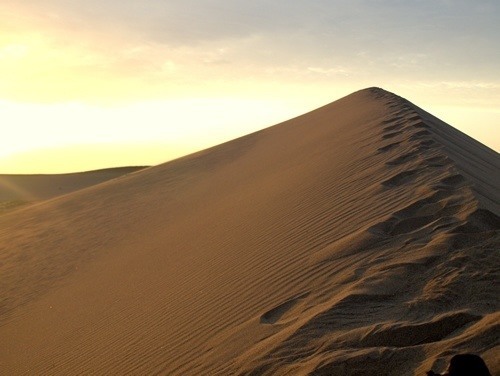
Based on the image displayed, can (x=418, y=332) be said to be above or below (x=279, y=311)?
below

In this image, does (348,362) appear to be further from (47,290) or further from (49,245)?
(49,245)

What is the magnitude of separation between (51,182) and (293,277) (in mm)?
40648

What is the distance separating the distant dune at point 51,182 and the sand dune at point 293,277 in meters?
26.4

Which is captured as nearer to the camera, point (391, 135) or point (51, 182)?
point (391, 135)

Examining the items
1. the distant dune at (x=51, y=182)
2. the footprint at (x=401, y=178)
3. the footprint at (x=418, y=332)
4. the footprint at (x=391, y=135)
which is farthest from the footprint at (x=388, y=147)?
the distant dune at (x=51, y=182)

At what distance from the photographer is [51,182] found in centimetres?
4422

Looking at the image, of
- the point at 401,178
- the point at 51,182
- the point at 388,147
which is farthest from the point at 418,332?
the point at 51,182

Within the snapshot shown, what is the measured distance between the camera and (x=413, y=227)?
6098 millimetres

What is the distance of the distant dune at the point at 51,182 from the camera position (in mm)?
38875

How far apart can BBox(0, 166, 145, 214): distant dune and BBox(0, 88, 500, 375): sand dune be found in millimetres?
26432

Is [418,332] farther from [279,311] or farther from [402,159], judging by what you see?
[402,159]

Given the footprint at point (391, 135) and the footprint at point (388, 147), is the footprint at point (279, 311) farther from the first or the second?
the footprint at point (391, 135)

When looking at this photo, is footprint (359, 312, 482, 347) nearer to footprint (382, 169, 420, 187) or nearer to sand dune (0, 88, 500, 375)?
sand dune (0, 88, 500, 375)

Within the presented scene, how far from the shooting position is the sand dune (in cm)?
436
